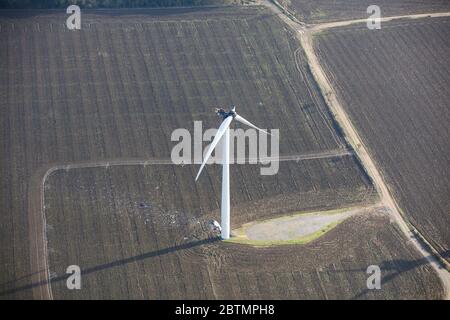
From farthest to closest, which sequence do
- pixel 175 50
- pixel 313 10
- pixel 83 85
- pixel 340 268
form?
pixel 313 10 → pixel 175 50 → pixel 83 85 → pixel 340 268

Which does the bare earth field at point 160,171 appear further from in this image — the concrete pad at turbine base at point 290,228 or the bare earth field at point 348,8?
the bare earth field at point 348,8

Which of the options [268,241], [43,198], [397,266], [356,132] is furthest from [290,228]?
[43,198]

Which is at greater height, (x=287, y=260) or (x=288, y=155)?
(x=288, y=155)

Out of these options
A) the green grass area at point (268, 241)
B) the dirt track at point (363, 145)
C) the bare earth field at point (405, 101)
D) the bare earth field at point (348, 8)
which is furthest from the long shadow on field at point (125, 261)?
the bare earth field at point (348, 8)

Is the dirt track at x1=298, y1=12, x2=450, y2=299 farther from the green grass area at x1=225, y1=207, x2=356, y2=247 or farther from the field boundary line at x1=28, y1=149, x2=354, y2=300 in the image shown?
the green grass area at x1=225, y1=207, x2=356, y2=247

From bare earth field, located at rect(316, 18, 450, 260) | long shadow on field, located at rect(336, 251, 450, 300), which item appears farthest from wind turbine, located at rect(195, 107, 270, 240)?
bare earth field, located at rect(316, 18, 450, 260)

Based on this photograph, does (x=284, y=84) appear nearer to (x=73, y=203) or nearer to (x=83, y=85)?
(x=83, y=85)
